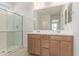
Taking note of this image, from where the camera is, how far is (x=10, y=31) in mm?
2506

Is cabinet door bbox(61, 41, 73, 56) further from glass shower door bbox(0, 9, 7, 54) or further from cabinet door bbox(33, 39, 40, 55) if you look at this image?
glass shower door bbox(0, 9, 7, 54)

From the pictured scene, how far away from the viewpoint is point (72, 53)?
2.15m

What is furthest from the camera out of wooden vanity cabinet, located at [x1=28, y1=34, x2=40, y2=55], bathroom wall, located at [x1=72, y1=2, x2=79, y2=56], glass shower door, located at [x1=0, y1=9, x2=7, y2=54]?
glass shower door, located at [x1=0, y1=9, x2=7, y2=54]

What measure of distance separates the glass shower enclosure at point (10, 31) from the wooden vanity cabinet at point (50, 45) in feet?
0.77

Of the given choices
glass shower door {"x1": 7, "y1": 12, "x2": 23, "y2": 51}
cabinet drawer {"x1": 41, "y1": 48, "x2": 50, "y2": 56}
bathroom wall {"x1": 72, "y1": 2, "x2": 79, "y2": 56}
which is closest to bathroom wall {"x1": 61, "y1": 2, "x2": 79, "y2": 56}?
bathroom wall {"x1": 72, "y1": 2, "x2": 79, "y2": 56}

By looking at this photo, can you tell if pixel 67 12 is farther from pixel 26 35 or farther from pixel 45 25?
pixel 26 35

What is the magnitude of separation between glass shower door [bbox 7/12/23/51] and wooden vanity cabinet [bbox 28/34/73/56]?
0.25m

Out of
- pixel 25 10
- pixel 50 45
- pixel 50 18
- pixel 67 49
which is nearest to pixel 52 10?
pixel 50 18

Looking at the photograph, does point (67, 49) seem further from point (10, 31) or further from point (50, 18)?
point (10, 31)

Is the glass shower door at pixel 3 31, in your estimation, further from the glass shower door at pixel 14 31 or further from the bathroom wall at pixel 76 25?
the bathroom wall at pixel 76 25

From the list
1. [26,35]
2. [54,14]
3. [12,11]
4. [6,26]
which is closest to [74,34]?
[54,14]

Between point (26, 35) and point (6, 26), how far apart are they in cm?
63

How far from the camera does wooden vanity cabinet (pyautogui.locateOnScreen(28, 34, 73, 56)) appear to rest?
7.13 ft

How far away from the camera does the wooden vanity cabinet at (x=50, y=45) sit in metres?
2.17
